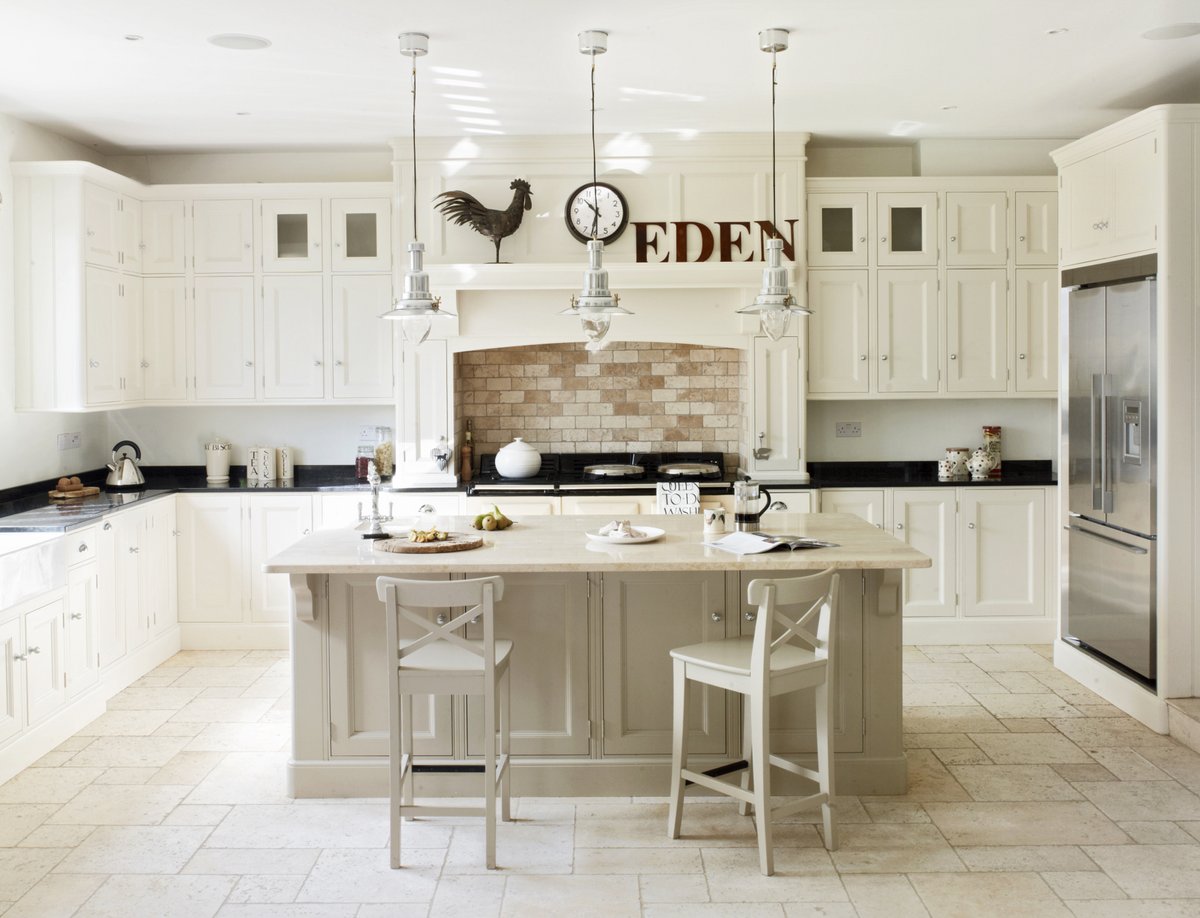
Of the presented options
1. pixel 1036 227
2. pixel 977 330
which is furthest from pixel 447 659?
pixel 1036 227

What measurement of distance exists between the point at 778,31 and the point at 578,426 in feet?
9.65

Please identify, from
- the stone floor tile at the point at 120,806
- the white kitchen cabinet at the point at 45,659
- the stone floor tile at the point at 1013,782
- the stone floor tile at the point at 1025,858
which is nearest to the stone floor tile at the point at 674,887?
the stone floor tile at the point at 1025,858

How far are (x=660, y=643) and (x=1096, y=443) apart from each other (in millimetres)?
2433

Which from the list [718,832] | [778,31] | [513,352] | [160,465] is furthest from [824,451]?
[160,465]

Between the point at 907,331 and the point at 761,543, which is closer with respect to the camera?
the point at 761,543

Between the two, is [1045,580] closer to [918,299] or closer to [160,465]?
[918,299]

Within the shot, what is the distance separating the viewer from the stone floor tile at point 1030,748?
4383mm

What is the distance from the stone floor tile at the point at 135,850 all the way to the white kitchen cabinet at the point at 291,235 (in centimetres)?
347

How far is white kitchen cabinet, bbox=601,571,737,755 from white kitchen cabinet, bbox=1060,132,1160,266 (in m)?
2.50

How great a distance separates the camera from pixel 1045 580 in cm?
622

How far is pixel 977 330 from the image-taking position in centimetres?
627

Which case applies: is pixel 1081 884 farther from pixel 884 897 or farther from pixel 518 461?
pixel 518 461

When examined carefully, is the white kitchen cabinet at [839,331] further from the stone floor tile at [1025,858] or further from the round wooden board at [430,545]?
the stone floor tile at [1025,858]

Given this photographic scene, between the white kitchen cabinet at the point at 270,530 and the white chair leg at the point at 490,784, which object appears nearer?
the white chair leg at the point at 490,784
